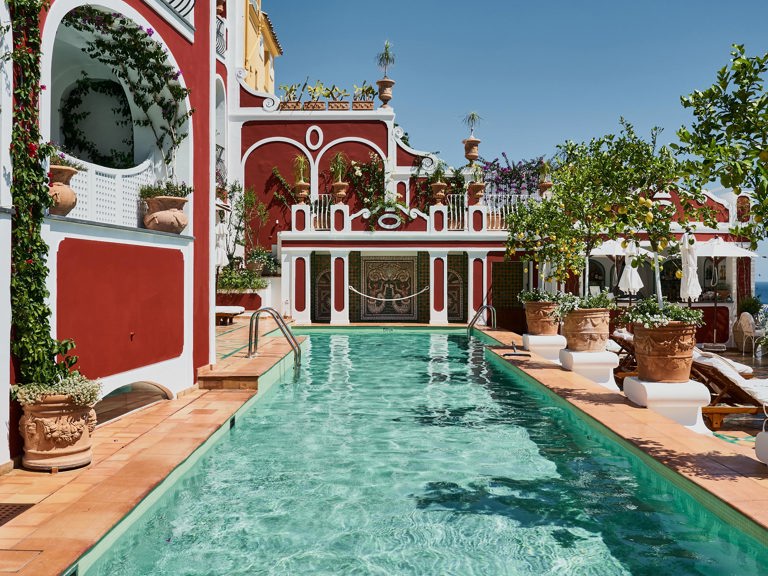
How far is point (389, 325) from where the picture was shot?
20.0 m

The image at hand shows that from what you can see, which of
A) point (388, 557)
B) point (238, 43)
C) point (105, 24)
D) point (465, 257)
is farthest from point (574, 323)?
point (238, 43)

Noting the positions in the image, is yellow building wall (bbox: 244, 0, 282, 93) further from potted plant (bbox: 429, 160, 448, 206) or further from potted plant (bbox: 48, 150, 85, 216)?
potted plant (bbox: 48, 150, 85, 216)

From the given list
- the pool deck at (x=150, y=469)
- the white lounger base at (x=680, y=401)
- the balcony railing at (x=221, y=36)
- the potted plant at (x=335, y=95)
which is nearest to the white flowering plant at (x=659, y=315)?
the white lounger base at (x=680, y=401)

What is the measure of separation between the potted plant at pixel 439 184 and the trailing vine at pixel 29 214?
58.7 feet

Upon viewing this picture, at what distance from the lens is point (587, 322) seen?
10.4 metres

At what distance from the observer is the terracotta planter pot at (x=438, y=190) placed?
22.8 meters

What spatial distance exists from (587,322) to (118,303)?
6.83 metres

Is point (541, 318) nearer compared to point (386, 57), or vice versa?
point (541, 318)

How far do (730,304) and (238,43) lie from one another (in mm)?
19922

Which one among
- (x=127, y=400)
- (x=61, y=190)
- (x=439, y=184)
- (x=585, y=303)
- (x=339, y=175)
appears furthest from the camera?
(x=339, y=175)

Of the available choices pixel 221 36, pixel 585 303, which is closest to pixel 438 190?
pixel 221 36

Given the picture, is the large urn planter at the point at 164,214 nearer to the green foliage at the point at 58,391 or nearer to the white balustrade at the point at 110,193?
the white balustrade at the point at 110,193

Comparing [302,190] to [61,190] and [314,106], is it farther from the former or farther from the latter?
[61,190]

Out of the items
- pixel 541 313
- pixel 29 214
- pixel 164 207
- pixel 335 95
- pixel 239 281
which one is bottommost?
pixel 541 313
